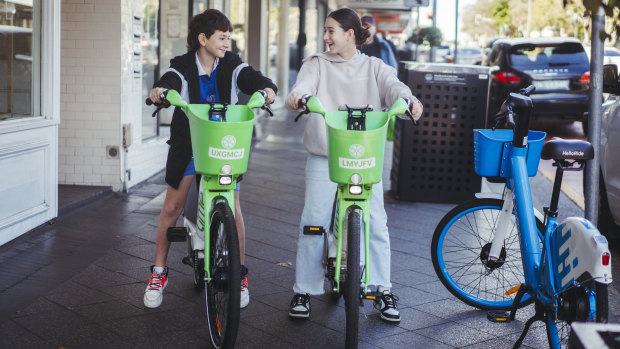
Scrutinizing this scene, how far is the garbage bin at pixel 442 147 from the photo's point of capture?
8234mm

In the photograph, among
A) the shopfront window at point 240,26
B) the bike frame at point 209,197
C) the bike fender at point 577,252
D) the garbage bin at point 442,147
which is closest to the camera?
the bike fender at point 577,252

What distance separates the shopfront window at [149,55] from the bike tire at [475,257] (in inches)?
211

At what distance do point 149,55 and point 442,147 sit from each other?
385cm

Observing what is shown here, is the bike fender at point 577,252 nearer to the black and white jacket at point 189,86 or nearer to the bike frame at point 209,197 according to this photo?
the bike frame at point 209,197

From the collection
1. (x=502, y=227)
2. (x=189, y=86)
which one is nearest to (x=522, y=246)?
(x=502, y=227)

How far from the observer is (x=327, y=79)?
14.8 feet

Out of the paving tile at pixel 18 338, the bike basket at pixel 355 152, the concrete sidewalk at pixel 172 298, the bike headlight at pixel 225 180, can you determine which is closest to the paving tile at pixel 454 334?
the concrete sidewalk at pixel 172 298

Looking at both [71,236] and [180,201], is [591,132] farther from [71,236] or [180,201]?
[71,236]

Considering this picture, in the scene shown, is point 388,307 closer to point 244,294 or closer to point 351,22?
point 244,294

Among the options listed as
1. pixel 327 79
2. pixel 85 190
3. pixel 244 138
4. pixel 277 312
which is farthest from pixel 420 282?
pixel 85 190

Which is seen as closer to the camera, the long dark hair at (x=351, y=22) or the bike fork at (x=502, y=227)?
the long dark hair at (x=351, y=22)

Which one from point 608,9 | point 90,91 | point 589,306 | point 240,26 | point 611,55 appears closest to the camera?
point 608,9

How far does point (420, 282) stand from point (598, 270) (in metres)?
2.23

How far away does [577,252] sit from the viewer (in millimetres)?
3434
